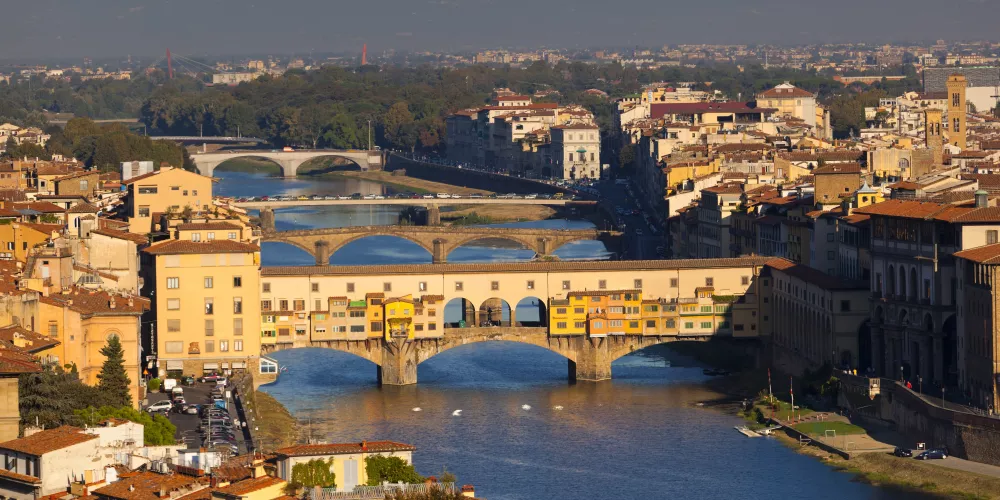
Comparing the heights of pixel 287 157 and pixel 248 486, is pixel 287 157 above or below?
above

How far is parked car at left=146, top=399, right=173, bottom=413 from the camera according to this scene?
35.5 metres

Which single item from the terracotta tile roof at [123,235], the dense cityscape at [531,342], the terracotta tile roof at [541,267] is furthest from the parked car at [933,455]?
the terracotta tile roof at [123,235]

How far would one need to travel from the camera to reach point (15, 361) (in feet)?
90.4

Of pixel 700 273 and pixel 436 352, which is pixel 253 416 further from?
pixel 700 273

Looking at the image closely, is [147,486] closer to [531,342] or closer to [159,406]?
[159,406]

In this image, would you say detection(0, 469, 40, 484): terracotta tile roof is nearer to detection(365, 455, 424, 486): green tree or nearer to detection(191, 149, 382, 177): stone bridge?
detection(365, 455, 424, 486): green tree

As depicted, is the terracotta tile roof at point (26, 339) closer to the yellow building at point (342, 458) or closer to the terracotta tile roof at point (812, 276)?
the yellow building at point (342, 458)

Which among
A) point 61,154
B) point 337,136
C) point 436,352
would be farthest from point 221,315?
point 337,136

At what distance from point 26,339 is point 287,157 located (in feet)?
248

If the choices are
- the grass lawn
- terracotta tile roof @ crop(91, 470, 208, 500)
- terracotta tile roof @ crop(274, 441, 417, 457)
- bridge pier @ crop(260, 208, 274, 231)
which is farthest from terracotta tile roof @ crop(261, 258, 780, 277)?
bridge pier @ crop(260, 208, 274, 231)

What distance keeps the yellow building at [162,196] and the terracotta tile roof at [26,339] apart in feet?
61.9

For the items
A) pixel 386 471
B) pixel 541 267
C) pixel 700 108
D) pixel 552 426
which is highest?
pixel 700 108

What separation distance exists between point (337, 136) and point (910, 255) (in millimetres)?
88703

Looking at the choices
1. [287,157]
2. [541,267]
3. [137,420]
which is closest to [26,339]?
[137,420]
